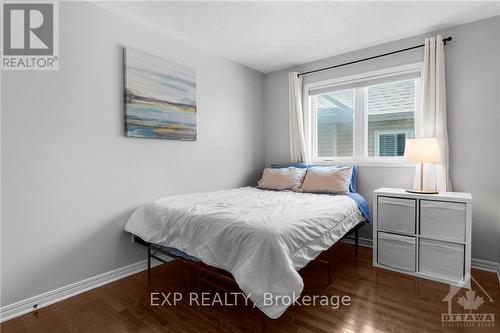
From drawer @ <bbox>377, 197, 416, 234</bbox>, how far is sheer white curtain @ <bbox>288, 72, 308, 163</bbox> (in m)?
1.31

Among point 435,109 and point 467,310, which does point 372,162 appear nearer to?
point 435,109

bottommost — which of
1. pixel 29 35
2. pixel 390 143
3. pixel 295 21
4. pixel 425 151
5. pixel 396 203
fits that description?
pixel 396 203

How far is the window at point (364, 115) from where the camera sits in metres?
3.07

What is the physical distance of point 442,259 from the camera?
228 cm

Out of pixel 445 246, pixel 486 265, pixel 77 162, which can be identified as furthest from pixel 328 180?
pixel 77 162

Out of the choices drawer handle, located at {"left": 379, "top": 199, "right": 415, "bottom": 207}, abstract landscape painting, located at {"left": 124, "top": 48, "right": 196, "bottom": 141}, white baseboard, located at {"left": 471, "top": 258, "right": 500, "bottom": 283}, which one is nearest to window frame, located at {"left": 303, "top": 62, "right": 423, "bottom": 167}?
drawer handle, located at {"left": 379, "top": 199, "right": 415, "bottom": 207}

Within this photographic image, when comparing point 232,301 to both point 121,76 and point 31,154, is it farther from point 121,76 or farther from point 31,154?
point 121,76

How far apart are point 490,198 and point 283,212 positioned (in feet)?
7.04

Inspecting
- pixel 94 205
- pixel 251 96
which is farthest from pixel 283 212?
pixel 251 96

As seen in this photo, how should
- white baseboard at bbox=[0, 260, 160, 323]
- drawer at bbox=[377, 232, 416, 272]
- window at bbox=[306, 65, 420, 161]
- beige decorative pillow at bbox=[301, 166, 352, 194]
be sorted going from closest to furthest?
white baseboard at bbox=[0, 260, 160, 323]
drawer at bbox=[377, 232, 416, 272]
beige decorative pillow at bbox=[301, 166, 352, 194]
window at bbox=[306, 65, 420, 161]

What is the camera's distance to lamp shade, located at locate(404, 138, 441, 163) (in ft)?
8.04

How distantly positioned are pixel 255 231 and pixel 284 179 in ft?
5.99

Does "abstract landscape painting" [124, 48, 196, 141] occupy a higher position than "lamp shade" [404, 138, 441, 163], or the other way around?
"abstract landscape painting" [124, 48, 196, 141]

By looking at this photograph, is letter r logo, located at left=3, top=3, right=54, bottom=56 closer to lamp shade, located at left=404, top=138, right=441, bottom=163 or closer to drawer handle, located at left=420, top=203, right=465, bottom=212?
lamp shade, located at left=404, top=138, right=441, bottom=163
